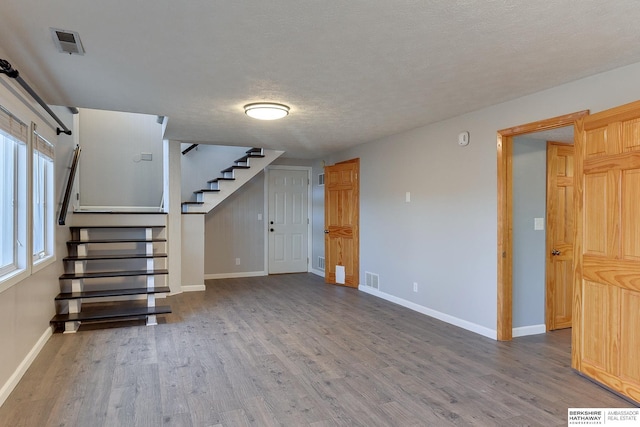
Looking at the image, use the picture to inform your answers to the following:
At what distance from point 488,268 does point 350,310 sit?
1.79 meters

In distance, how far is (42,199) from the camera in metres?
3.69

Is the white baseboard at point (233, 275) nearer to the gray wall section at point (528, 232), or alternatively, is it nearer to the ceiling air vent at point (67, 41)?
the gray wall section at point (528, 232)

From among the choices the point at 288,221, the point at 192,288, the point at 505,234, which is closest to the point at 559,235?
the point at 505,234

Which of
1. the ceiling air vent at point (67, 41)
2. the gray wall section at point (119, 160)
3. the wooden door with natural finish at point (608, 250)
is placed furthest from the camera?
the gray wall section at point (119, 160)

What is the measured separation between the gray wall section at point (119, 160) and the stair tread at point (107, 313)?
Result: 237cm

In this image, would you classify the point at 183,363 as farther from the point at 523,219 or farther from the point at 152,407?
the point at 523,219

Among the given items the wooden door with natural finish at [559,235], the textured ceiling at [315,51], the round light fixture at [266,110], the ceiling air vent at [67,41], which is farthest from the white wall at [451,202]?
the ceiling air vent at [67,41]

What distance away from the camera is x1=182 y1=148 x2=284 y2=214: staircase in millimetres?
6160

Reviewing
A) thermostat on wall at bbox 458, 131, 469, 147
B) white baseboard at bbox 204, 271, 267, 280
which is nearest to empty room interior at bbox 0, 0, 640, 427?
thermostat on wall at bbox 458, 131, 469, 147

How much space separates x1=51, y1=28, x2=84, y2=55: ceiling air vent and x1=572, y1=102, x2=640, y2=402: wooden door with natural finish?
3.54 meters

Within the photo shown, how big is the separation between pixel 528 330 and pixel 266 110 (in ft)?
11.5

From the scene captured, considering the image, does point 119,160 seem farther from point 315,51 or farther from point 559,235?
point 559,235

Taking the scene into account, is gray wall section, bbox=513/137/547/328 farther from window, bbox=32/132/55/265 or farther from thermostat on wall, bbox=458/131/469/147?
window, bbox=32/132/55/265

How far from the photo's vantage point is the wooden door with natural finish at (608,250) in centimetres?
247
